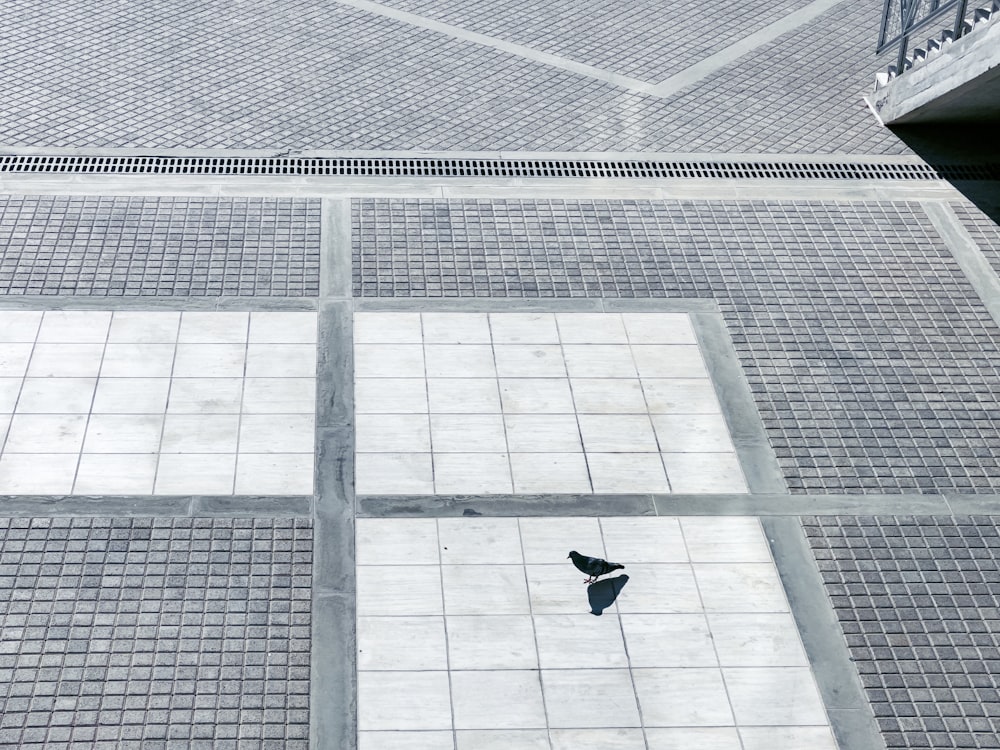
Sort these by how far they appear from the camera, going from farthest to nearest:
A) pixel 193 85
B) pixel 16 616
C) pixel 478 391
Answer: pixel 193 85 → pixel 478 391 → pixel 16 616

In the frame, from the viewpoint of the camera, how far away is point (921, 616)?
30.2 ft

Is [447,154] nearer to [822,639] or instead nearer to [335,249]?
[335,249]

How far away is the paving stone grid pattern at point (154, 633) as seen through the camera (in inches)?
320

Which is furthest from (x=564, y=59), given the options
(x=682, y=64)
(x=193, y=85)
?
(x=193, y=85)

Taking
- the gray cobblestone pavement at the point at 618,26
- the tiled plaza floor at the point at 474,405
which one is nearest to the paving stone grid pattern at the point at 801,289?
the tiled plaza floor at the point at 474,405

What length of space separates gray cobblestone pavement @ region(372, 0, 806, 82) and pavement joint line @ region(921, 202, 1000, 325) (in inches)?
147

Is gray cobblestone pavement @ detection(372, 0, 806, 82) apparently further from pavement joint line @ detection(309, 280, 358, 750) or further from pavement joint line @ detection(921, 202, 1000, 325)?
pavement joint line @ detection(309, 280, 358, 750)

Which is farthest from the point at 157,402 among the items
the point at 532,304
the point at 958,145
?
the point at 958,145

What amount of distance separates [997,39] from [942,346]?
3.22 metres

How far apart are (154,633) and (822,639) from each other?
457cm

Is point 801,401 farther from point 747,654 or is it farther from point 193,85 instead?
point 193,85

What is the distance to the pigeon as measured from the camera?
908cm

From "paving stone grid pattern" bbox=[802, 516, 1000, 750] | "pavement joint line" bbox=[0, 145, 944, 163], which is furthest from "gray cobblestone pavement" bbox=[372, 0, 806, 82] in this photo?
"paving stone grid pattern" bbox=[802, 516, 1000, 750]

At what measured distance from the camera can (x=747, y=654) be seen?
893 cm
